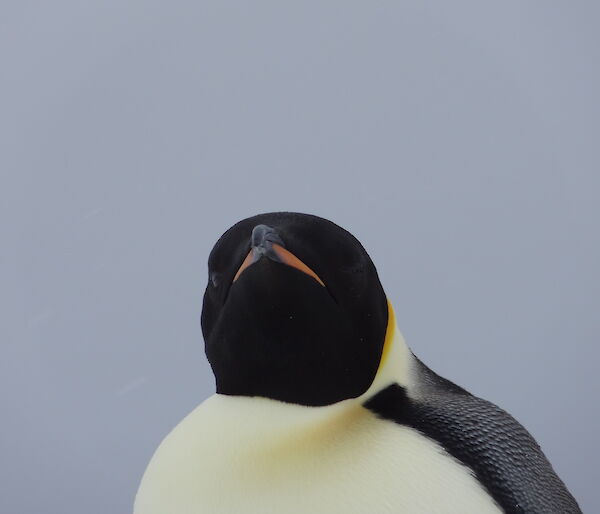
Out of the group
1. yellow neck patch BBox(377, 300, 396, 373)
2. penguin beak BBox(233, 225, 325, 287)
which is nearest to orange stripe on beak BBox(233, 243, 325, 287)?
penguin beak BBox(233, 225, 325, 287)

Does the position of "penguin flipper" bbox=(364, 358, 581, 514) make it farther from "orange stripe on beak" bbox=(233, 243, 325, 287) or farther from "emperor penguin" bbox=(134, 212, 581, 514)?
"orange stripe on beak" bbox=(233, 243, 325, 287)

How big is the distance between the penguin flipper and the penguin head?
0.26ft

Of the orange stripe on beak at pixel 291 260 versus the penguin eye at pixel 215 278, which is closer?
the orange stripe on beak at pixel 291 260

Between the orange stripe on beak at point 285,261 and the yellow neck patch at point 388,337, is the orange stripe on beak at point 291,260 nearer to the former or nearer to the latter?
the orange stripe on beak at point 285,261

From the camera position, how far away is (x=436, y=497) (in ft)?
3.75

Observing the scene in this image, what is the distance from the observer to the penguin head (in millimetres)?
1150

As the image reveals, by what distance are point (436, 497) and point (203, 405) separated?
16.4 inches

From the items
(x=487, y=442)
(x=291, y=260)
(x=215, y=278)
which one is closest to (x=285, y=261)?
(x=291, y=260)

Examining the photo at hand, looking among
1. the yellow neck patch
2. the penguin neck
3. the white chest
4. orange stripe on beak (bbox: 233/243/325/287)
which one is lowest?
the white chest

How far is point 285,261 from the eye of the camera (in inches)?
44.8

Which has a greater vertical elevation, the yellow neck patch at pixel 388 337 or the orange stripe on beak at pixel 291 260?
the orange stripe on beak at pixel 291 260

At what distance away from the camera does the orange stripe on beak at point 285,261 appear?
114cm

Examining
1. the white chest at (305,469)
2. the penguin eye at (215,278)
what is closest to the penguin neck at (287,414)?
the white chest at (305,469)

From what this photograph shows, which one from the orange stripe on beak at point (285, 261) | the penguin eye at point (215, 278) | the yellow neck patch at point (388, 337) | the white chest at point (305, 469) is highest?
the orange stripe on beak at point (285, 261)
